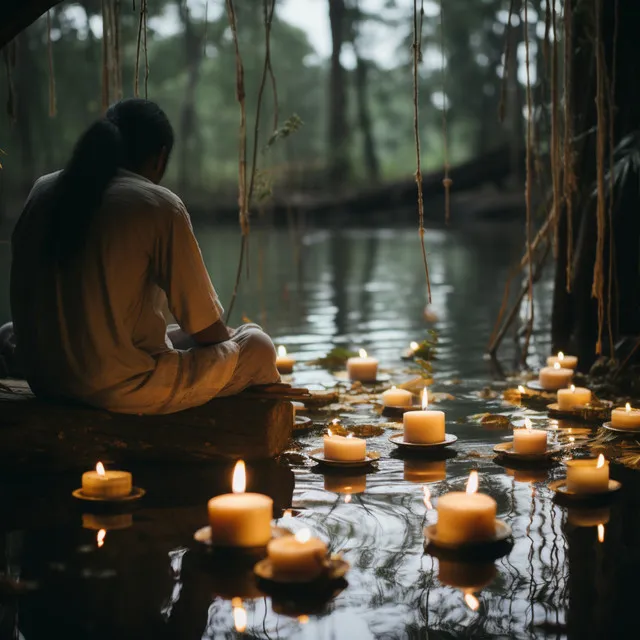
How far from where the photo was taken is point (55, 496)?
2.61 meters

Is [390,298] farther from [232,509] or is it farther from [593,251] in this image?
[232,509]

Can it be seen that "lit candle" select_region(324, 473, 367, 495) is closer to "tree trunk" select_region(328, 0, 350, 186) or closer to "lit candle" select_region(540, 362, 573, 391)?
"lit candle" select_region(540, 362, 573, 391)

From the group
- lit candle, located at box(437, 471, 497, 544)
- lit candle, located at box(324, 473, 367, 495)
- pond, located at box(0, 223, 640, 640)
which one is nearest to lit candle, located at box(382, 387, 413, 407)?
pond, located at box(0, 223, 640, 640)

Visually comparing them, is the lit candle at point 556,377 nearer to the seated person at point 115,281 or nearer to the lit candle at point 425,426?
the lit candle at point 425,426

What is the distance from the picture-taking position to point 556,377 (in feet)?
13.2

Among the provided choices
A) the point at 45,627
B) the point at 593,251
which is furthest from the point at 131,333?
the point at 593,251

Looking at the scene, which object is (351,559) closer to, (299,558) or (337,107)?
(299,558)

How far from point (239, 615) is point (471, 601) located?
446mm

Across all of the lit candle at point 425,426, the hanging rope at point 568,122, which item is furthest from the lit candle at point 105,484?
the hanging rope at point 568,122

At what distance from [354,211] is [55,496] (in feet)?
61.2

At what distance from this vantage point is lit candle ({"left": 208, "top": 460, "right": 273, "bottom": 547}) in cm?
211

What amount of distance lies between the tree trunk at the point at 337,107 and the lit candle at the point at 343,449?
19.3 meters

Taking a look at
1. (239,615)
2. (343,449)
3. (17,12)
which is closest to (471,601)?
(239,615)

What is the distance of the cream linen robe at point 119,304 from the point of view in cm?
271
